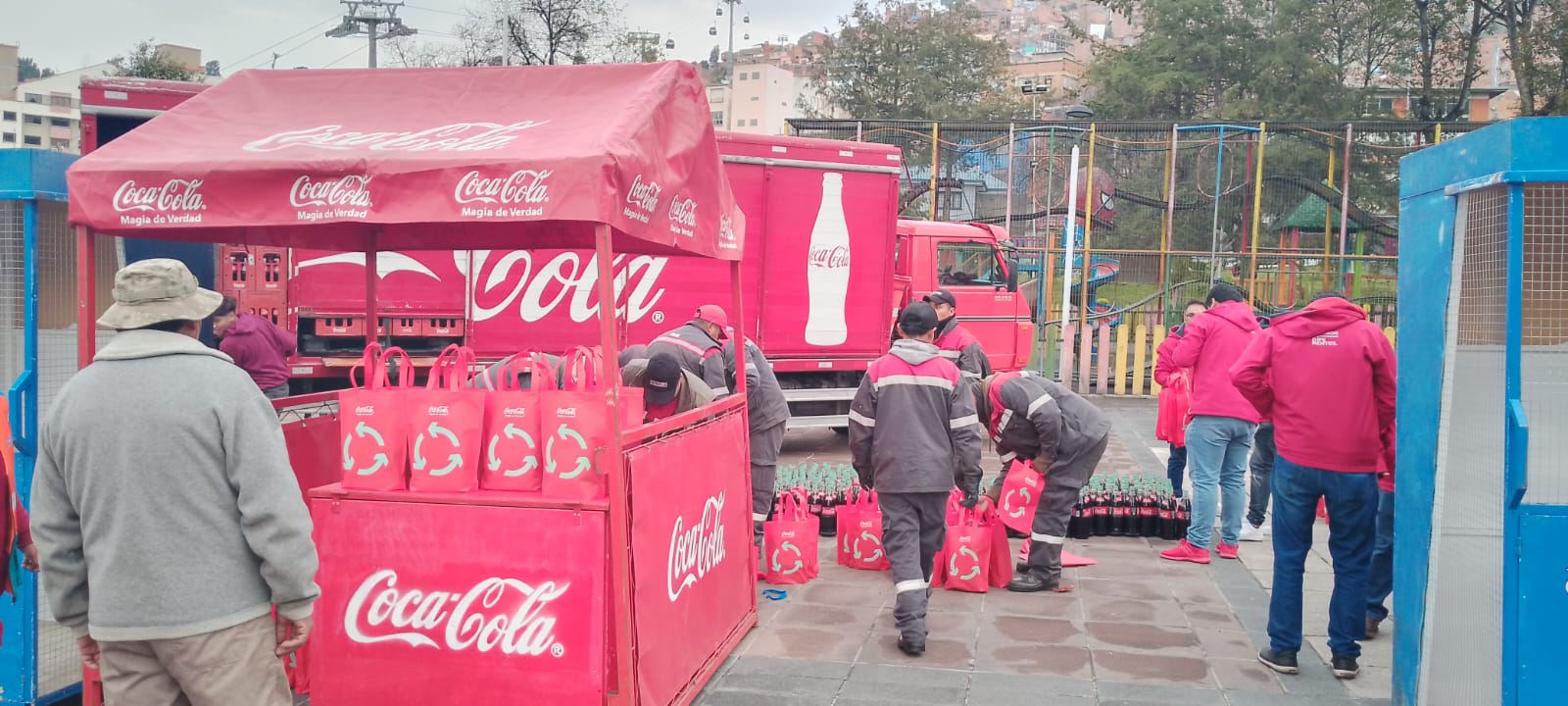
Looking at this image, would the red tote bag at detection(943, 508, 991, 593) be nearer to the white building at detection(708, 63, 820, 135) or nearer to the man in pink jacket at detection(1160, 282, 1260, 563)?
the man in pink jacket at detection(1160, 282, 1260, 563)

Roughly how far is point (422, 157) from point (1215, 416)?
571 cm

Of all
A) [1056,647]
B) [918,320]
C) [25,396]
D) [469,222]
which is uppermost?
[469,222]

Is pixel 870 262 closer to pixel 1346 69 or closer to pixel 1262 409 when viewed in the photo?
pixel 1262 409

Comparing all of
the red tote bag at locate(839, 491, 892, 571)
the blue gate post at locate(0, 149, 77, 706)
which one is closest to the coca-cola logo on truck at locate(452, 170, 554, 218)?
the blue gate post at locate(0, 149, 77, 706)

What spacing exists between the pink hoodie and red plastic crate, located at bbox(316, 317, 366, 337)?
7.56m

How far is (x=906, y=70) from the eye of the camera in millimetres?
44875

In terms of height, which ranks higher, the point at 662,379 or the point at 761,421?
the point at 662,379

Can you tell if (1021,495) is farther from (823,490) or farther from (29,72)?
(29,72)

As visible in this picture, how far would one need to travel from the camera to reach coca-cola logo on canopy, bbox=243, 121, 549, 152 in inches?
167

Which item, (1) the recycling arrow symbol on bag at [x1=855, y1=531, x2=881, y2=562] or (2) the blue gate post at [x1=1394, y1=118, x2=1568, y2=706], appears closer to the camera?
(2) the blue gate post at [x1=1394, y1=118, x2=1568, y2=706]

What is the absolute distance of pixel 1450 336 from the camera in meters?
4.21

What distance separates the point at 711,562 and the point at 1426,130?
71.1 ft

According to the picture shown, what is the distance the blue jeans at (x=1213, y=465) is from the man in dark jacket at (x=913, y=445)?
8.06 feet

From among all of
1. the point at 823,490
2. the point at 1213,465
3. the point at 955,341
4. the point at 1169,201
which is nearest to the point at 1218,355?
the point at 1213,465
